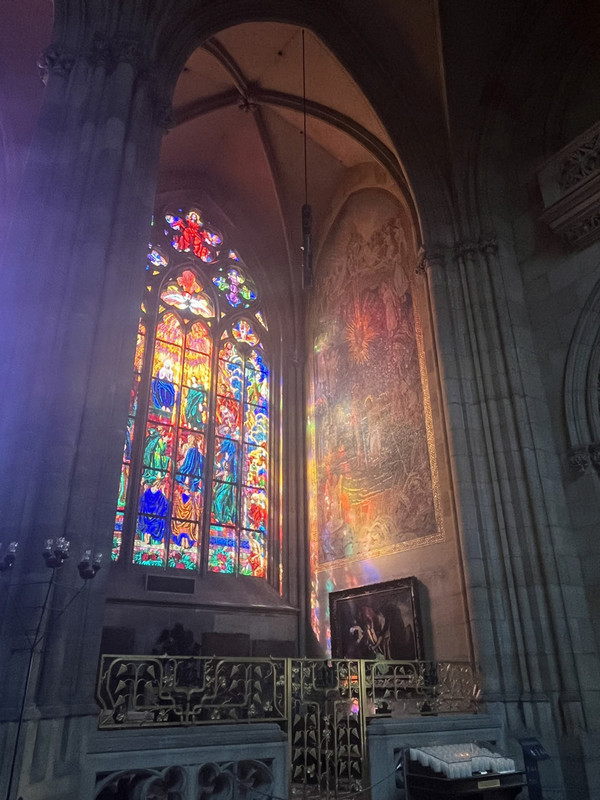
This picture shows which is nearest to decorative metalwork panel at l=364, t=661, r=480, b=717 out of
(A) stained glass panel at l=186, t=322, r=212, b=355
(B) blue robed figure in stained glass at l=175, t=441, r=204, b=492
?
(B) blue robed figure in stained glass at l=175, t=441, r=204, b=492

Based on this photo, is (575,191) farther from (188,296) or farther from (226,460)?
(188,296)

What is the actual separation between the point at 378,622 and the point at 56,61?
33.1 ft

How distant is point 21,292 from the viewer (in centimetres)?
641

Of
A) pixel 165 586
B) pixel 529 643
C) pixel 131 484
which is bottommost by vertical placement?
pixel 529 643

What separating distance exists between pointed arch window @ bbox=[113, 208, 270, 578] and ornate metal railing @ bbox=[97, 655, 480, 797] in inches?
148

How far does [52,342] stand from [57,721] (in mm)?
3579

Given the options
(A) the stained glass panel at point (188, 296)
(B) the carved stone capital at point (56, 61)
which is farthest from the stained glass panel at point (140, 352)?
(B) the carved stone capital at point (56, 61)

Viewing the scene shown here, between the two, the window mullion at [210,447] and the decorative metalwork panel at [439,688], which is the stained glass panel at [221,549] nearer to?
the window mullion at [210,447]

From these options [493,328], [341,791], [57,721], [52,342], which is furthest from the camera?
[493,328]

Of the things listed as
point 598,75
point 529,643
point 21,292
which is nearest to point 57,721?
point 21,292

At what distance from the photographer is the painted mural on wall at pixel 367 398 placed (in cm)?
1138

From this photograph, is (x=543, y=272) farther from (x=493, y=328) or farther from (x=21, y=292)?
(x=21, y=292)

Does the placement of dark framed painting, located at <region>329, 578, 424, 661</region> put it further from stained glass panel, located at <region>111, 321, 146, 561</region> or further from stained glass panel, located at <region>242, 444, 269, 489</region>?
stained glass panel, located at <region>111, 321, 146, 561</region>

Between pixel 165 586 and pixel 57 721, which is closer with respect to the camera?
pixel 57 721
